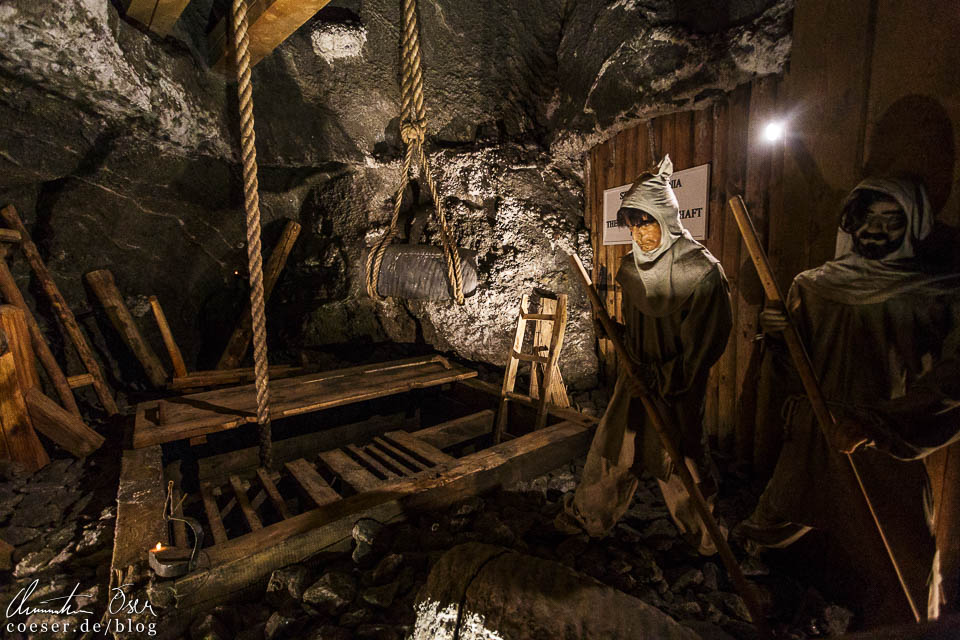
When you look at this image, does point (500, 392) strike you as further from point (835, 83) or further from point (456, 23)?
point (456, 23)

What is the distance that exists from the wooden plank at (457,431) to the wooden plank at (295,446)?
938mm

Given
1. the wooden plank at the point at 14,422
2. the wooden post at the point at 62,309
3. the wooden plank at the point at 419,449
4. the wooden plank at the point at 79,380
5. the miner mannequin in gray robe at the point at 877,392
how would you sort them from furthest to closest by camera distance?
the wooden plank at the point at 79,380, the wooden post at the point at 62,309, the wooden plank at the point at 14,422, the wooden plank at the point at 419,449, the miner mannequin in gray robe at the point at 877,392

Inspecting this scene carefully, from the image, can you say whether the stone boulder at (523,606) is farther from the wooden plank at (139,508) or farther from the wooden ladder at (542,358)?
the wooden ladder at (542,358)

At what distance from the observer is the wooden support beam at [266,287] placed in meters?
5.27

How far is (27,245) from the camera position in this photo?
409cm

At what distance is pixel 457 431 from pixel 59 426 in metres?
3.43

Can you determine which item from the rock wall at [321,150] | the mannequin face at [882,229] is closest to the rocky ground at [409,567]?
the mannequin face at [882,229]

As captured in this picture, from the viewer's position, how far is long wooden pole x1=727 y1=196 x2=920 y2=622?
150 cm

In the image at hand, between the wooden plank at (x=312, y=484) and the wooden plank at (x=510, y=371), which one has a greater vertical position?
the wooden plank at (x=510, y=371)

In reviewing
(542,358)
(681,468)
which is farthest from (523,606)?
(542,358)

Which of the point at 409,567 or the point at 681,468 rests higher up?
the point at 681,468

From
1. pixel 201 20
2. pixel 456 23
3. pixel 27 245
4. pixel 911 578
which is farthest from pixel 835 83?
pixel 27 245

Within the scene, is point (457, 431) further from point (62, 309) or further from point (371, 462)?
point (62, 309)

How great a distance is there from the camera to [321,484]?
9.32ft
